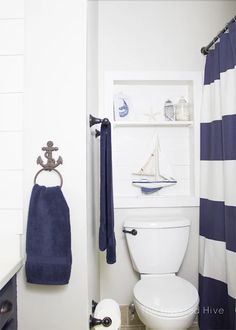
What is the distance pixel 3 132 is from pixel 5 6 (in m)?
0.60

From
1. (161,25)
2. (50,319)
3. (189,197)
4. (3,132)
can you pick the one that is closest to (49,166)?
(3,132)

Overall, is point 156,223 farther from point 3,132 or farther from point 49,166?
point 3,132

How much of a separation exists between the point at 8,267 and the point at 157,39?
186 centimetres

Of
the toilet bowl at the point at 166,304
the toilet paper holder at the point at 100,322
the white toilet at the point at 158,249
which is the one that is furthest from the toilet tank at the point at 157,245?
the toilet paper holder at the point at 100,322

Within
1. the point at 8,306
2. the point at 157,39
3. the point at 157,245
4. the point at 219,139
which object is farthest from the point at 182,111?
the point at 8,306

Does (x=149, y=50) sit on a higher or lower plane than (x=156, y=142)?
higher

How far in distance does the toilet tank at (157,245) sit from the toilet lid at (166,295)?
9 centimetres

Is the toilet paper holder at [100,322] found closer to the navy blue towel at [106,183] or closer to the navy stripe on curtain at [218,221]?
the navy blue towel at [106,183]

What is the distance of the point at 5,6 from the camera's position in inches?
44.9

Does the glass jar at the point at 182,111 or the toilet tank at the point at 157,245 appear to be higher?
the glass jar at the point at 182,111

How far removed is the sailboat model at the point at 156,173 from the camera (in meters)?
1.90

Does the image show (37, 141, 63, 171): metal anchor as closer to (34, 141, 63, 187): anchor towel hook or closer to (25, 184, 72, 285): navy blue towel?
(34, 141, 63, 187): anchor towel hook

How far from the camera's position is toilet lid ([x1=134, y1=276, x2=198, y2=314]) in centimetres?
127

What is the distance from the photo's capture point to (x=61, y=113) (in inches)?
44.1
